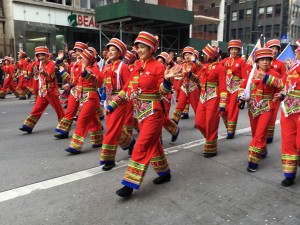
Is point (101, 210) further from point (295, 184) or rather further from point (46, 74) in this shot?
point (46, 74)

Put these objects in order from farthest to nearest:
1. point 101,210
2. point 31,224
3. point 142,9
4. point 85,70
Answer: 1. point 142,9
2. point 85,70
3. point 101,210
4. point 31,224

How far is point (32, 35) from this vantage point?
21656 millimetres

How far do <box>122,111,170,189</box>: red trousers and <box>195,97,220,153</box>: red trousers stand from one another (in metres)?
1.60

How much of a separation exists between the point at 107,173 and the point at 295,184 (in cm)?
259

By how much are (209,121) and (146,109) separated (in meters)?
1.76

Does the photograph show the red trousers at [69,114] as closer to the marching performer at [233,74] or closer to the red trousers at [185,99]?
the red trousers at [185,99]

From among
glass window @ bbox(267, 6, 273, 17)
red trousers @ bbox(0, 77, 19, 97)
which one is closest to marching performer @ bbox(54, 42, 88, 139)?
red trousers @ bbox(0, 77, 19, 97)


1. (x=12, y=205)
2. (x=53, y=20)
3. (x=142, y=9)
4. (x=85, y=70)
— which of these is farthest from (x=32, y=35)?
(x=12, y=205)

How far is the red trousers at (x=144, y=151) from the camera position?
12.8 ft

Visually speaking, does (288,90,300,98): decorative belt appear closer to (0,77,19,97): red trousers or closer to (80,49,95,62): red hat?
(80,49,95,62): red hat

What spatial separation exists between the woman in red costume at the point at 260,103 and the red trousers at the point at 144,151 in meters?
1.51

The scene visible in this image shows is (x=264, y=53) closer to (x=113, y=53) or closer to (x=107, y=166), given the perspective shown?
(x=113, y=53)

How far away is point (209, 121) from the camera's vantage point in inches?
220

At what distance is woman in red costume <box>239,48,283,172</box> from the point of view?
4.83 meters
